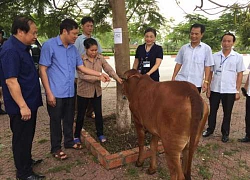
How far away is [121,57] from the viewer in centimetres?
373

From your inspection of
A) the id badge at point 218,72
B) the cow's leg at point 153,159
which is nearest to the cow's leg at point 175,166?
the cow's leg at point 153,159

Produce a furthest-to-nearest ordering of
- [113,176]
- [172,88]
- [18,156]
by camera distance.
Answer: [113,176] → [18,156] → [172,88]

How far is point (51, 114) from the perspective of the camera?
330 cm

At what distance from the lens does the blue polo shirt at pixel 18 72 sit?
8.11ft

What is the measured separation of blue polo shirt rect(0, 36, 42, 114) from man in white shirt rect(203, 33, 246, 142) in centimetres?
294

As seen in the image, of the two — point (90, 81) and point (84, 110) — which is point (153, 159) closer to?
point (84, 110)

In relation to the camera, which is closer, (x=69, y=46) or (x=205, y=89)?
(x=69, y=46)

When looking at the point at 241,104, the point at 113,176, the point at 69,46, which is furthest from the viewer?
the point at 241,104

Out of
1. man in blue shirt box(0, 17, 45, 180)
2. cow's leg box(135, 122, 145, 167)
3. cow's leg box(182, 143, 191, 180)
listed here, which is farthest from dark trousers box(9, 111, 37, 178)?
cow's leg box(182, 143, 191, 180)

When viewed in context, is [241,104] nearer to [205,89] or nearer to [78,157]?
[205,89]

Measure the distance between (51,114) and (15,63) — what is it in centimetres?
103

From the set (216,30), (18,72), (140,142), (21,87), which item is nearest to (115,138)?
(140,142)

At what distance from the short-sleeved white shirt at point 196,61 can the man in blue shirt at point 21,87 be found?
237 cm

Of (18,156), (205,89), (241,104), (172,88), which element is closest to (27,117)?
(18,156)
